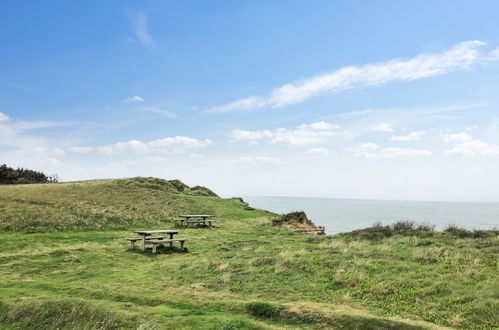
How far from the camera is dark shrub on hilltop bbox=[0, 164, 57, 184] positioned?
59125 mm

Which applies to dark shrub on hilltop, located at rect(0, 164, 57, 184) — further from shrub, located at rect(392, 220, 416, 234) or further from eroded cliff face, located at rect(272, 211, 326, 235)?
shrub, located at rect(392, 220, 416, 234)

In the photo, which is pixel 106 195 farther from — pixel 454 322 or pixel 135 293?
pixel 454 322

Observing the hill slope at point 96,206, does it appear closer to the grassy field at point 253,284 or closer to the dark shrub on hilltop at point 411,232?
the grassy field at point 253,284

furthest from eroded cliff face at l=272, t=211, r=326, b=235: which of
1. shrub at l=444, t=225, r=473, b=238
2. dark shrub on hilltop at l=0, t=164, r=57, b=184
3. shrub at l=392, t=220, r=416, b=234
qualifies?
dark shrub on hilltop at l=0, t=164, r=57, b=184

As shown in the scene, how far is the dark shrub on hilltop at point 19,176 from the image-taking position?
5912cm

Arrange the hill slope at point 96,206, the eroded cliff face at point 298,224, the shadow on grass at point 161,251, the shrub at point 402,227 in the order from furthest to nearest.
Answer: the eroded cliff face at point 298,224
the hill slope at point 96,206
the shrub at point 402,227
the shadow on grass at point 161,251

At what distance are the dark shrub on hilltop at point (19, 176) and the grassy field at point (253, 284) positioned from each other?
43430 millimetres

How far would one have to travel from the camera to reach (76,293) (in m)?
11.2

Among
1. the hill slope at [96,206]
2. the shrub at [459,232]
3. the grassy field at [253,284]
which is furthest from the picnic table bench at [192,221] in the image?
the shrub at [459,232]

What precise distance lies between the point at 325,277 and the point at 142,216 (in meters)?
22.4

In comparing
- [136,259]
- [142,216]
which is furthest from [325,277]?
[142,216]

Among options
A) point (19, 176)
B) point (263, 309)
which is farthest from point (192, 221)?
point (19, 176)

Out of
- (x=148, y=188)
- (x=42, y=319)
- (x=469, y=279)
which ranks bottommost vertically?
(x=42, y=319)

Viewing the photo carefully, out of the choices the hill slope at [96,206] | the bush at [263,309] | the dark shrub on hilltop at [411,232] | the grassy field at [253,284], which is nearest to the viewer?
the grassy field at [253,284]
